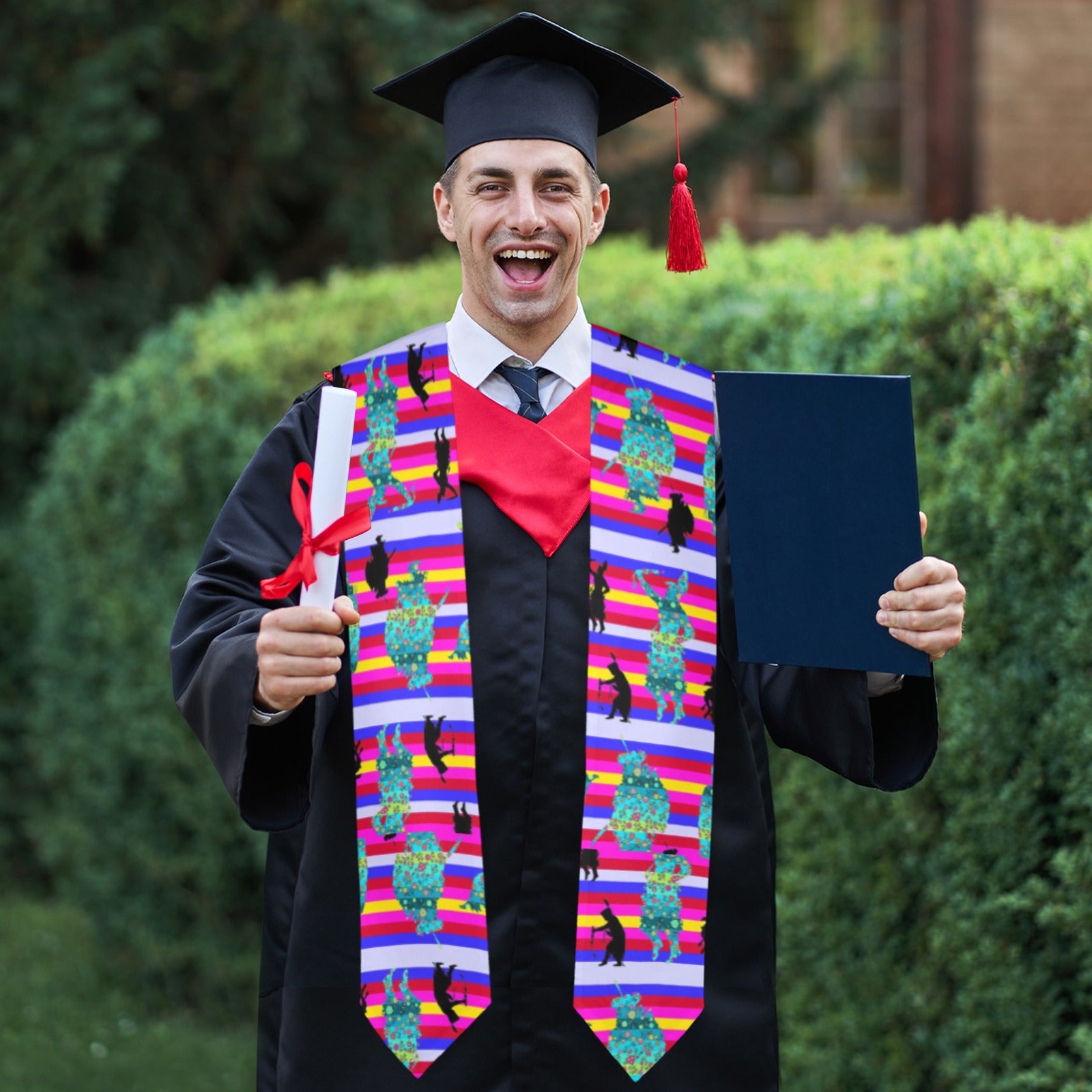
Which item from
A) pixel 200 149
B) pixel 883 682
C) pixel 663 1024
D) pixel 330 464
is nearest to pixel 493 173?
pixel 330 464

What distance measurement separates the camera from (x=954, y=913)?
134 inches

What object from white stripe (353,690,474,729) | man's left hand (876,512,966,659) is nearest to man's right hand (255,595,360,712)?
white stripe (353,690,474,729)

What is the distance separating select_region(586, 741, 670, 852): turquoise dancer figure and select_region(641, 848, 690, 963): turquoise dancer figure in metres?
0.04

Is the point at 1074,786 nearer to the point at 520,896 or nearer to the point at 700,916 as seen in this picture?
the point at 700,916

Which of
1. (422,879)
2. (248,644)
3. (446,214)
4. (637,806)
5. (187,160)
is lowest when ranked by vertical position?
(422,879)

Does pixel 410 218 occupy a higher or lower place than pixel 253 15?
lower

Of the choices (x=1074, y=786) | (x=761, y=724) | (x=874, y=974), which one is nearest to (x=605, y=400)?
(x=761, y=724)

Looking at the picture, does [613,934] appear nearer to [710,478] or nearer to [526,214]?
[710,478]

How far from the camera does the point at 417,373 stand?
2590 mm

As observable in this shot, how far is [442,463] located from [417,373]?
0.18 metres

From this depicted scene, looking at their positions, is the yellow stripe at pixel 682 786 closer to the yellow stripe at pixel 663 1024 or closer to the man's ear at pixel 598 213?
the yellow stripe at pixel 663 1024

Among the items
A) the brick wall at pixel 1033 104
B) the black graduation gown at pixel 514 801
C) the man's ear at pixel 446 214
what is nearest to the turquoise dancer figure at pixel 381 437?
the black graduation gown at pixel 514 801

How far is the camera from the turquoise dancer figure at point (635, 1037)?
2.36 m

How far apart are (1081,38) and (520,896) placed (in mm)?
11166
